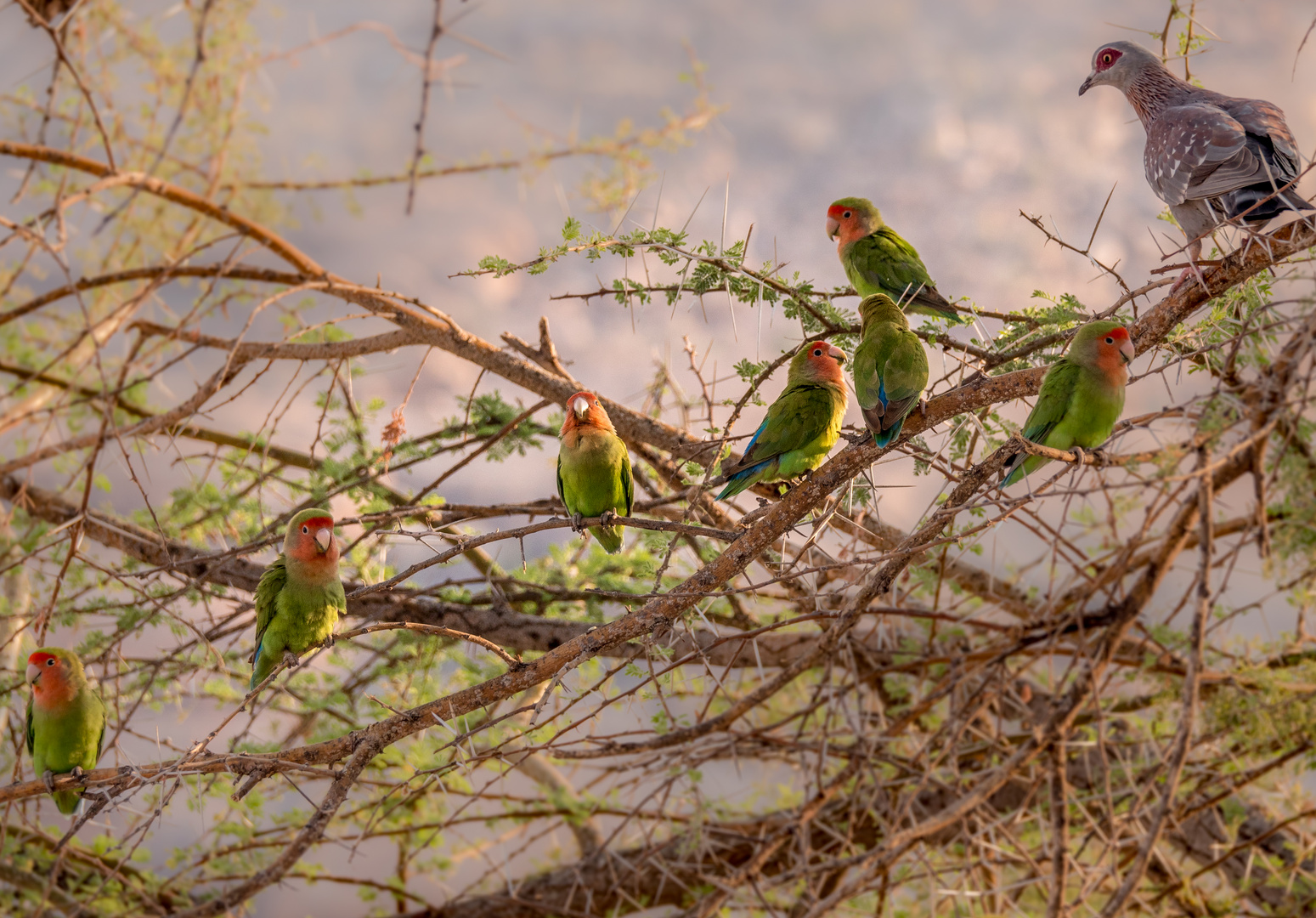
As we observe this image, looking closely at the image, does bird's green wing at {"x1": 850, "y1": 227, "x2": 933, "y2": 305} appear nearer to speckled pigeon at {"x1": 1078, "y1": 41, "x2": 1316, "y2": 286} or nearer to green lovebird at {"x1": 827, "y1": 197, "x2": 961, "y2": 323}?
green lovebird at {"x1": 827, "y1": 197, "x2": 961, "y2": 323}

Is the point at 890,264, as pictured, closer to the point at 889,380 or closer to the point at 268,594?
the point at 889,380

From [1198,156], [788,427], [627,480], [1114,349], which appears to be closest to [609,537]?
[627,480]

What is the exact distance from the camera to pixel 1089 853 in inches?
169

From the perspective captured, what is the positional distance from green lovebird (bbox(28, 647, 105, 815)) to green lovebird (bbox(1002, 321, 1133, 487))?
234 cm

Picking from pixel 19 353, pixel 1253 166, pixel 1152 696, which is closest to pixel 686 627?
pixel 1253 166

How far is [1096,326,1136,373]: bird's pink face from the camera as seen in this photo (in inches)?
70.2

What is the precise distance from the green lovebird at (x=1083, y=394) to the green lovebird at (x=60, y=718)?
2.34m

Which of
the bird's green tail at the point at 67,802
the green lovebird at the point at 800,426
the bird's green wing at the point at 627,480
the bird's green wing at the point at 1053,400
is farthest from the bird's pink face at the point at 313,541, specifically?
the bird's green wing at the point at 1053,400

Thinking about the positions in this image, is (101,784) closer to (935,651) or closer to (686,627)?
(686,627)

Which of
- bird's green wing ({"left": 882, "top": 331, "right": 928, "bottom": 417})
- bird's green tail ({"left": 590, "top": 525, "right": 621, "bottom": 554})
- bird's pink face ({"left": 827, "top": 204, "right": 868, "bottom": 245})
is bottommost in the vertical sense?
bird's green wing ({"left": 882, "top": 331, "right": 928, "bottom": 417})

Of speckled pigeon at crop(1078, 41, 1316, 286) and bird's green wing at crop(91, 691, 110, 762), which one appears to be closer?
speckled pigeon at crop(1078, 41, 1316, 286)

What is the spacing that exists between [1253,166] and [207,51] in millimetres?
4811

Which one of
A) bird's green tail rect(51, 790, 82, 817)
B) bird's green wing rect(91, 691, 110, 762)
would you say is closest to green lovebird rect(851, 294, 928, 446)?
bird's green wing rect(91, 691, 110, 762)

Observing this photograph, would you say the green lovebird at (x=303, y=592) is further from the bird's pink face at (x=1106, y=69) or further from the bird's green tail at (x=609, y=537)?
the bird's pink face at (x=1106, y=69)
